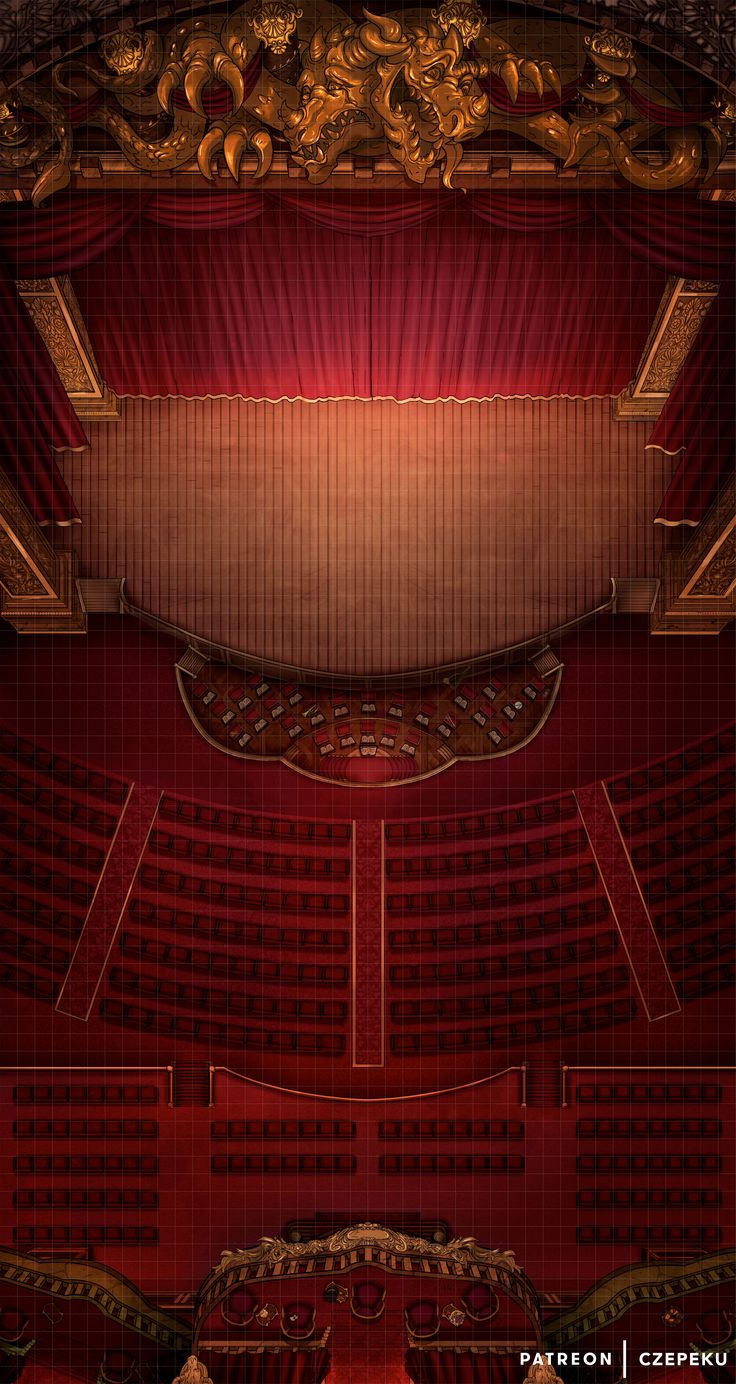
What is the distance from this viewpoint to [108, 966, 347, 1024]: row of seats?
18.3 ft

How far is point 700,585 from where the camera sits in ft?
18.6

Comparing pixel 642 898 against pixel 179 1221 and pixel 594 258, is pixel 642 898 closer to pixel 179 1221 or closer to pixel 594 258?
pixel 179 1221

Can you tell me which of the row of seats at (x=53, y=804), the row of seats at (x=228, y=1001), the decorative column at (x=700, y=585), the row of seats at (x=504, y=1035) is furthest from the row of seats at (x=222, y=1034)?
the decorative column at (x=700, y=585)

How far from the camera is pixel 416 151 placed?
15.1 ft

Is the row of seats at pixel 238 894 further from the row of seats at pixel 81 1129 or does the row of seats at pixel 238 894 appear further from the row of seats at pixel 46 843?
the row of seats at pixel 81 1129

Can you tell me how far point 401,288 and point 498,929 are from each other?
3836 mm

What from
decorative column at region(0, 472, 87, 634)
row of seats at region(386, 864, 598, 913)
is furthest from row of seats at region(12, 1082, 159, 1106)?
decorative column at region(0, 472, 87, 634)

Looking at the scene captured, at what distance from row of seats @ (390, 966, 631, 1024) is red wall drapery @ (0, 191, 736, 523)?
9.55 feet

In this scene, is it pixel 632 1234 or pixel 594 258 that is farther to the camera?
pixel 632 1234

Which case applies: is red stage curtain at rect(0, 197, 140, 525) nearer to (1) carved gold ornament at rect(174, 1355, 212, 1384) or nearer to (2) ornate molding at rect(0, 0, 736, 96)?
(2) ornate molding at rect(0, 0, 736, 96)

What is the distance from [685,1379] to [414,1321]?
1593mm

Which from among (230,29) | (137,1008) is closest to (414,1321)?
(137,1008)

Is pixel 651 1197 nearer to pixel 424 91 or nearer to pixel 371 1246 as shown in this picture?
pixel 371 1246

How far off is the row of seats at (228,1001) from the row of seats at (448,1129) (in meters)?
0.70
